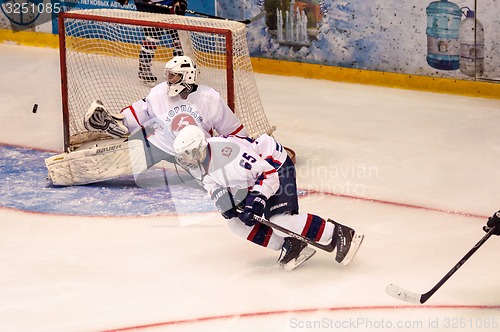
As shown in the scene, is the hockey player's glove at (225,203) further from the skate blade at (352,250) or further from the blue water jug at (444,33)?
the blue water jug at (444,33)

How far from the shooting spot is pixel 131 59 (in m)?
7.62

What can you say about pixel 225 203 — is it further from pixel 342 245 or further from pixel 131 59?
pixel 131 59

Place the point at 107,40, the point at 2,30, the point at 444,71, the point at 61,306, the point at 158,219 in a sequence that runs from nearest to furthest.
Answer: the point at 61,306 → the point at 158,219 → the point at 107,40 → the point at 444,71 → the point at 2,30

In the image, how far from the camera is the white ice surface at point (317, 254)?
15.8 ft

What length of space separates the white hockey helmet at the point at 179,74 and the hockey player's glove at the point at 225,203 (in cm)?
126

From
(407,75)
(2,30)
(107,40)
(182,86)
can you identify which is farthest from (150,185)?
(2,30)

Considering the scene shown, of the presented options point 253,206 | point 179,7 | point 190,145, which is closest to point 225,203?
point 253,206

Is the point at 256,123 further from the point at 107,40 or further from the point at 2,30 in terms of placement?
the point at 2,30

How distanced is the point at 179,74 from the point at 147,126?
0.50 metres

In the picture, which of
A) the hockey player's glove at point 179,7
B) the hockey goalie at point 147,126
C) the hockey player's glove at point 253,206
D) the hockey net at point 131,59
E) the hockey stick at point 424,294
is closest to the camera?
the hockey stick at point 424,294

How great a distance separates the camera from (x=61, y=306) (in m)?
4.97

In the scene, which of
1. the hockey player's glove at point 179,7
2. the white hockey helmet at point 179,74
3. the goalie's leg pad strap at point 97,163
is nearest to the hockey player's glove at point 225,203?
the white hockey helmet at point 179,74

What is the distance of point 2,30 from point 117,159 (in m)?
4.43

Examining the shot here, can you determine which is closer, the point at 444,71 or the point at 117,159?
the point at 117,159
